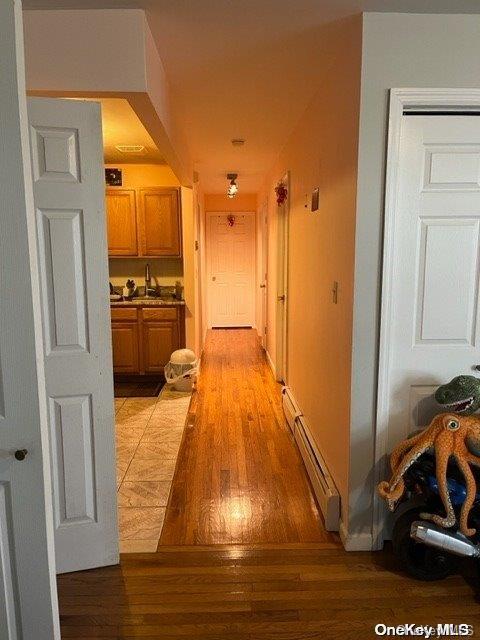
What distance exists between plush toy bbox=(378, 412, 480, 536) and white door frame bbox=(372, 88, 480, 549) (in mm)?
199

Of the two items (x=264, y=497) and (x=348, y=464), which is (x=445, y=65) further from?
(x=264, y=497)

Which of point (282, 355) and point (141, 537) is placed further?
point (282, 355)

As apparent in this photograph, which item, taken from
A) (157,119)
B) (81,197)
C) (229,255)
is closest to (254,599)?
(81,197)

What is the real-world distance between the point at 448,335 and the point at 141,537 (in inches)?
71.2

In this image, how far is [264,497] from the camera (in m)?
2.48

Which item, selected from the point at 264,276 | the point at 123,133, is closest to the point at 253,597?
the point at 123,133

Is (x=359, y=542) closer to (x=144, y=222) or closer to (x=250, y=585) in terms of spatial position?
(x=250, y=585)

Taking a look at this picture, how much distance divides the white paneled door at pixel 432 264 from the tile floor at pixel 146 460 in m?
1.33

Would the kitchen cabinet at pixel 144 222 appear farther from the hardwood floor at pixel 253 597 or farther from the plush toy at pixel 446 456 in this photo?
the plush toy at pixel 446 456

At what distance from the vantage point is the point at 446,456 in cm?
166

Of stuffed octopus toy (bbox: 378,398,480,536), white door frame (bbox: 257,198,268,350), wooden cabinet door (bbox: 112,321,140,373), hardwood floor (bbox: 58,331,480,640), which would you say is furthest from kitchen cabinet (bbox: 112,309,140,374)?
stuffed octopus toy (bbox: 378,398,480,536)

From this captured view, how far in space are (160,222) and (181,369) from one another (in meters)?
1.67

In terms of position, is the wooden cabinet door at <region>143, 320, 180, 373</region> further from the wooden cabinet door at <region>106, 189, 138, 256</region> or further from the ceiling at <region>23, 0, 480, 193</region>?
the ceiling at <region>23, 0, 480, 193</region>

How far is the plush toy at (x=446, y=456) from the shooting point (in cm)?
166
